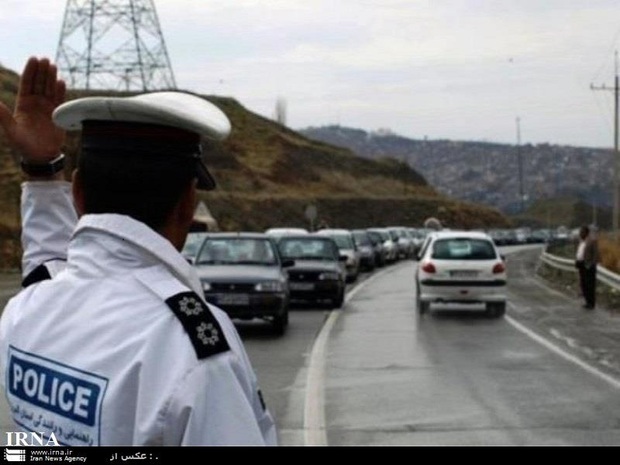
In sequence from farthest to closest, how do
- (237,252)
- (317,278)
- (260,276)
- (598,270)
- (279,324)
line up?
1. (598,270)
2. (317,278)
3. (237,252)
4. (279,324)
5. (260,276)

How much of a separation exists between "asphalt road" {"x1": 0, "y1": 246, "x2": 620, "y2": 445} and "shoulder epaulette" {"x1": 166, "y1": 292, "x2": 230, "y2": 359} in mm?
5931

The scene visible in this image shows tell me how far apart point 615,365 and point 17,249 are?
3672 centimetres

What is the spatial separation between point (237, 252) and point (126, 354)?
1874 cm

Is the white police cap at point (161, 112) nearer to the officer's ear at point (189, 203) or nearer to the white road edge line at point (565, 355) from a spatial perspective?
the officer's ear at point (189, 203)

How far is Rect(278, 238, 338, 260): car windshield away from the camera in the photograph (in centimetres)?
2769

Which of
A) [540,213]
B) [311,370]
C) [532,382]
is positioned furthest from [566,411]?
[540,213]

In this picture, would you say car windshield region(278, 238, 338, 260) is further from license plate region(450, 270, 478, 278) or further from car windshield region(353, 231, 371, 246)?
car windshield region(353, 231, 371, 246)

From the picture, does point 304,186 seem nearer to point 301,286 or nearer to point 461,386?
point 301,286

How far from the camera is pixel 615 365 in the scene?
569 inches

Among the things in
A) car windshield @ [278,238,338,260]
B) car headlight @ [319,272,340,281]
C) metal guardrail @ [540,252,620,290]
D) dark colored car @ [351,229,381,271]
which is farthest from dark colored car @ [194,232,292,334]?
dark colored car @ [351,229,381,271]

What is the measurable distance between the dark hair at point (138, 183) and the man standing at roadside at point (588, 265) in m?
23.3

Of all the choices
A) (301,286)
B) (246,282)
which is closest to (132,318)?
(246,282)

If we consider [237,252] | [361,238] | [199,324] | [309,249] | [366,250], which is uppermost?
[199,324]

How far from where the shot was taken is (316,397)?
37.7ft
